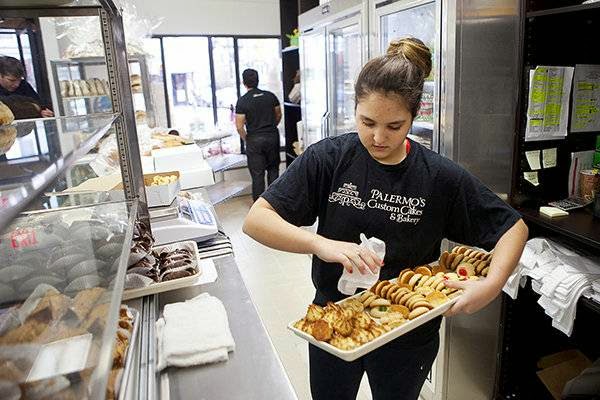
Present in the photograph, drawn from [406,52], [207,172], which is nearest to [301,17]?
[207,172]

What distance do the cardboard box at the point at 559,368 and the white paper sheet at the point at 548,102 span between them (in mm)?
996

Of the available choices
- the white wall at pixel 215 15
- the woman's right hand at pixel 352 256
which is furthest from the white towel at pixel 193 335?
the white wall at pixel 215 15

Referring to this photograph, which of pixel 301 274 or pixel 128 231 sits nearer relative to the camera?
pixel 128 231

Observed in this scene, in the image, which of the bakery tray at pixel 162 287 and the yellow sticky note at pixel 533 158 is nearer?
the bakery tray at pixel 162 287

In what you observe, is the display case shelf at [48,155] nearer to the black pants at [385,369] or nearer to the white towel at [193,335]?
the white towel at [193,335]

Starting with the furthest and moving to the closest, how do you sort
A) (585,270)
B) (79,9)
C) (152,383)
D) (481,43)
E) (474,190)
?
(481,43), (585,270), (79,9), (474,190), (152,383)

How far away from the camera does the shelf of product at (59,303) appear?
24.4 inches

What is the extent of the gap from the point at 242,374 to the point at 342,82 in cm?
274

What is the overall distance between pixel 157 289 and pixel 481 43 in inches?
59.5

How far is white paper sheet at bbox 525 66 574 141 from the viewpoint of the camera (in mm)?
1760

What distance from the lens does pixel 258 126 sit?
18.4ft

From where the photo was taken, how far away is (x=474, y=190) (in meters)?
1.37

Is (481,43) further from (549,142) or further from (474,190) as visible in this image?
(474,190)

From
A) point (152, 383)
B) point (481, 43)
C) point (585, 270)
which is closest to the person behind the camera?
point (152, 383)
